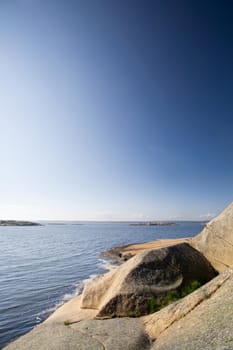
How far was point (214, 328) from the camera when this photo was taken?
6.70 m

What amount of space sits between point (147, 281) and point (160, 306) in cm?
133

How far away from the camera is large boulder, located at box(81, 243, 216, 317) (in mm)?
10844

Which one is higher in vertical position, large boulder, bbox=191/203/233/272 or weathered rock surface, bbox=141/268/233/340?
large boulder, bbox=191/203/233/272

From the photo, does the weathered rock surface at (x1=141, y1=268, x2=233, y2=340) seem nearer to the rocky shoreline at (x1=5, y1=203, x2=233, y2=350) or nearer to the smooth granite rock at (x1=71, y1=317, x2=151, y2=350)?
the rocky shoreline at (x1=5, y1=203, x2=233, y2=350)

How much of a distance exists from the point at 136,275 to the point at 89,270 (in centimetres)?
1964

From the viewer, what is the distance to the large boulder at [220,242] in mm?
13320

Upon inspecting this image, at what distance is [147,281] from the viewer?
1184cm

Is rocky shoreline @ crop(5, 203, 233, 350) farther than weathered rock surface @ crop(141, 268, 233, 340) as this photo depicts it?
No

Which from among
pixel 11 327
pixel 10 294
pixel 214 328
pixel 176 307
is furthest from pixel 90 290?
pixel 10 294

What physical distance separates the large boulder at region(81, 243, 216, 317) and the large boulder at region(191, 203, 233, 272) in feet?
1.69

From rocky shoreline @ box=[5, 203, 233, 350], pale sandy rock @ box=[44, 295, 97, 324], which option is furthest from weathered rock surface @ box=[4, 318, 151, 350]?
pale sandy rock @ box=[44, 295, 97, 324]

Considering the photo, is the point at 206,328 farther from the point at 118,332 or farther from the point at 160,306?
the point at 160,306

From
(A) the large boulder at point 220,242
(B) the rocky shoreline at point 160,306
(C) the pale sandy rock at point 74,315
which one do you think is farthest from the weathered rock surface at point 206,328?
(A) the large boulder at point 220,242

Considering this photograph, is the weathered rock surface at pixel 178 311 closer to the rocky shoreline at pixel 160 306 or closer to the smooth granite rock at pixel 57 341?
the rocky shoreline at pixel 160 306
